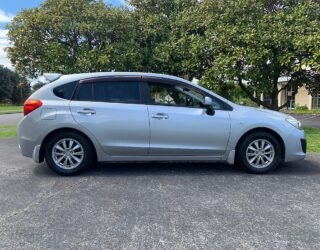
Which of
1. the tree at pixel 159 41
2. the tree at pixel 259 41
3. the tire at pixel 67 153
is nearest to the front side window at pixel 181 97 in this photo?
the tire at pixel 67 153

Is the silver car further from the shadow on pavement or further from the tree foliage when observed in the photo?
the tree foliage

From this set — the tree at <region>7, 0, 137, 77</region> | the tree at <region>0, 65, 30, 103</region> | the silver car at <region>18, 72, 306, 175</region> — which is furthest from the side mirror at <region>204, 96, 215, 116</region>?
the tree at <region>0, 65, 30, 103</region>

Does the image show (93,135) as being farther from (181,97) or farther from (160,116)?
(181,97)

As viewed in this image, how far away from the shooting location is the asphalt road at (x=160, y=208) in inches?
136

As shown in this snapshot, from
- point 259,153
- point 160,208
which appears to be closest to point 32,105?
point 160,208

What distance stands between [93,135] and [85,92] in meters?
0.76

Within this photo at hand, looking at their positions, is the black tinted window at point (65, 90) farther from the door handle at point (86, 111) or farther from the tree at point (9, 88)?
the tree at point (9, 88)

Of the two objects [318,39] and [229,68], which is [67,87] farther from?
[318,39]

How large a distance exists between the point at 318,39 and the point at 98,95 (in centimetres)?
785

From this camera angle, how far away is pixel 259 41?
11.5 m

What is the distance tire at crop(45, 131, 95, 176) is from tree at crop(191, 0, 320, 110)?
731cm

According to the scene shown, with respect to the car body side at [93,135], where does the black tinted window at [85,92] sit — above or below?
above

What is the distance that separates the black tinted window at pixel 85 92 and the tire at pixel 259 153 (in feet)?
8.83

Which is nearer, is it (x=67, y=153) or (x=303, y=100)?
(x=67, y=153)
